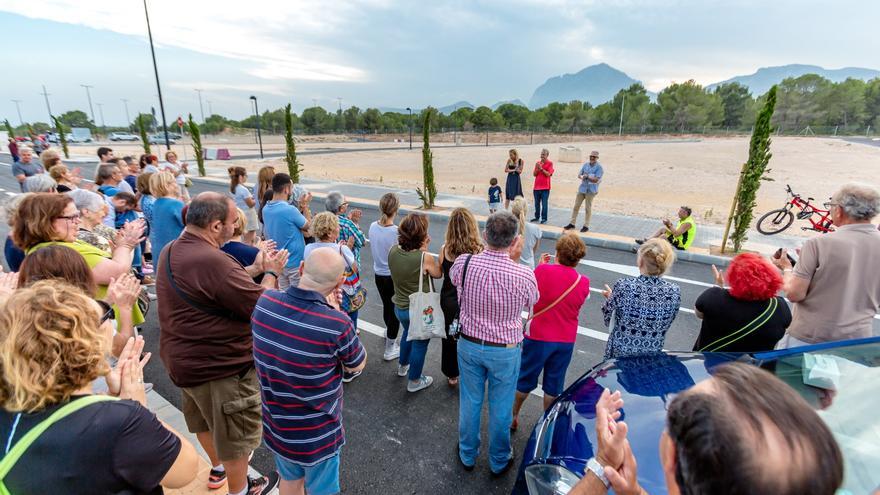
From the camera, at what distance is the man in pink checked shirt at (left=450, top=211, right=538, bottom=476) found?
108 inches

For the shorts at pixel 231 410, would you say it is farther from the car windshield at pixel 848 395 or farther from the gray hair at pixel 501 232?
the car windshield at pixel 848 395

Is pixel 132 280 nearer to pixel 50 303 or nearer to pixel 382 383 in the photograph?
pixel 50 303

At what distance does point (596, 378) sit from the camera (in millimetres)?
2621

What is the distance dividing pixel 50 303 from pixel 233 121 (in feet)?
388

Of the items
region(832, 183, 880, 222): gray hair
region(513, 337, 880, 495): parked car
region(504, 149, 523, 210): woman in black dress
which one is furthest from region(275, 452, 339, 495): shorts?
region(504, 149, 523, 210): woman in black dress

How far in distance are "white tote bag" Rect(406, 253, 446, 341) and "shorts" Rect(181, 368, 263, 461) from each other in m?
1.38

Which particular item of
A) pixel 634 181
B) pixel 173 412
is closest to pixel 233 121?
pixel 634 181

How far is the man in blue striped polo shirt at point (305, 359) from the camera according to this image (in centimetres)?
203

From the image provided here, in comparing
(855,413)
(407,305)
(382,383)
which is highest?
(855,413)

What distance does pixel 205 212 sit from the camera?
2521 mm

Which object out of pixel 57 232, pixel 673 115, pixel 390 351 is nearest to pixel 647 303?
pixel 390 351

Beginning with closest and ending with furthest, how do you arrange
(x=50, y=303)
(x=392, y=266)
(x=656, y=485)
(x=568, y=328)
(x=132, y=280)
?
(x=50, y=303)
(x=656, y=485)
(x=132, y=280)
(x=568, y=328)
(x=392, y=266)

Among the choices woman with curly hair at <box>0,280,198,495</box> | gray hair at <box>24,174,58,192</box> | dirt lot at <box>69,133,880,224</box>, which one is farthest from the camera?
dirt lot at <box>69,133,880,224</box>

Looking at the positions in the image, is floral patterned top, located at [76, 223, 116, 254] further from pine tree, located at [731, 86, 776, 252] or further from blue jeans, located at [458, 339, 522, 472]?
pine tree, located at [731, 86, 776, 252]
